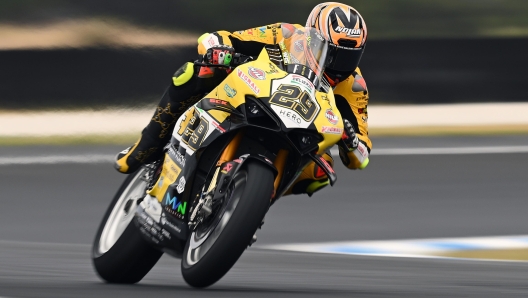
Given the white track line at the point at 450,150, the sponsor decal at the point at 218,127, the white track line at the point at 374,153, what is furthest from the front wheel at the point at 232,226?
the white track line at the point at 450,150

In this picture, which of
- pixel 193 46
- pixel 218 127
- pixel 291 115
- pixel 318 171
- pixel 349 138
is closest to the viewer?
pixel 291 115

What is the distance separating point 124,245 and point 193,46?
551 cm

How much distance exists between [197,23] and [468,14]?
2702 millimetres

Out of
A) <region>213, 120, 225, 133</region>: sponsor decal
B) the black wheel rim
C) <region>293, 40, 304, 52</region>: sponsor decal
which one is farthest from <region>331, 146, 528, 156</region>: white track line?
the black wheel rim

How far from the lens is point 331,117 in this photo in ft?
13.8

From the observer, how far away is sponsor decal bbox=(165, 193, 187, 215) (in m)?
4.45

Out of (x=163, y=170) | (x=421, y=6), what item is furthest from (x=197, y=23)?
(x=163, y=170)

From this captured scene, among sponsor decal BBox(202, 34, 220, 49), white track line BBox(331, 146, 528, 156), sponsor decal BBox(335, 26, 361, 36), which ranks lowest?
white track line BBox(331, 146, 528, 156)

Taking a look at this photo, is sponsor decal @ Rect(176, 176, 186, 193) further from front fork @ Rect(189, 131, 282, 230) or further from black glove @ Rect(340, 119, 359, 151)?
black glove @ Rect(340, 119, 359, 151)

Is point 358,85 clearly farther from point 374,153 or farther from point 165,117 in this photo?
point 374,153

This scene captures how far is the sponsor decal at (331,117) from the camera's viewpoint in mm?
4195

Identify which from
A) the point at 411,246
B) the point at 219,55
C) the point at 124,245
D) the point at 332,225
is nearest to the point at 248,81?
the point at 219,55

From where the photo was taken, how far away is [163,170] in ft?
15.4

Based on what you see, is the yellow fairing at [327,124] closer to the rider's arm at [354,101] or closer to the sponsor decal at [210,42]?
the rider's arm at [354,101]
